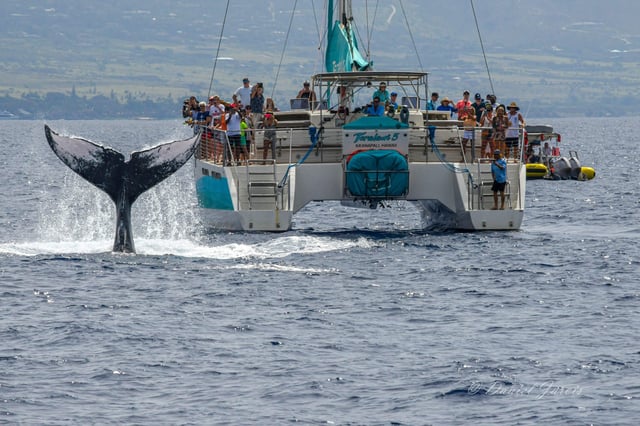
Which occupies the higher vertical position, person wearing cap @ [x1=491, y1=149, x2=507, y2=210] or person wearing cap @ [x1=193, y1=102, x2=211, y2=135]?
person wearing cap @ [x1=193, y1=102, x2=211, y2=135]

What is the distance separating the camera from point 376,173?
33.1 metres

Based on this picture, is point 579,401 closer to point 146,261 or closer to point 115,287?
point 115,287

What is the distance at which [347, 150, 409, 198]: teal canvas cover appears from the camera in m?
33.1

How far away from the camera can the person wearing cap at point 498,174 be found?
32.4m

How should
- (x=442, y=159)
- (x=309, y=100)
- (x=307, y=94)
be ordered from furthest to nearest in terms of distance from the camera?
(x=307, y=94), (x=309, y=100), (x=442, y=159)

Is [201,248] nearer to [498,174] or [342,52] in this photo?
[498,174]

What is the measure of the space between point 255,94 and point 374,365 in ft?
58.4

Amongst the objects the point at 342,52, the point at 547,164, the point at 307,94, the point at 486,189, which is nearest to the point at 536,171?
the point at 547,164

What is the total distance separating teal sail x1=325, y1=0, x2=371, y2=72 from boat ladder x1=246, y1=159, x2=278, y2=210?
A: 19.0 ft

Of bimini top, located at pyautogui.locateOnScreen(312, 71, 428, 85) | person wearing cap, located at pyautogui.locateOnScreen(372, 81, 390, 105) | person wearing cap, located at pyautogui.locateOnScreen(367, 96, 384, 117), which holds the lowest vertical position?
person wearing cap, located at pyautogui.locateOnScreen(367, 96, 384, 117)

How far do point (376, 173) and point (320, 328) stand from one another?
39.6 feet

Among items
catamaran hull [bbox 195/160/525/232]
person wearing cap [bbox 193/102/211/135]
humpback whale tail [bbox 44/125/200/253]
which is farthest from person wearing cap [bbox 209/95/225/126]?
humpback whale tail [bbox 44/125/200/253]

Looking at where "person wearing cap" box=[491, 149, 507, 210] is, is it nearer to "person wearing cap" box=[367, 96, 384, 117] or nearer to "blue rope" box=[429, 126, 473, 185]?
"blue rope" box=[429, 126, 473, 185]

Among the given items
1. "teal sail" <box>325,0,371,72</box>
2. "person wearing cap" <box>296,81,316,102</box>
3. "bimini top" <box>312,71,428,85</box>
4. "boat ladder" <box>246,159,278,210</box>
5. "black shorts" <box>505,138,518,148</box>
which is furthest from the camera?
"teal sail" <box>325,0,371,72</box>
